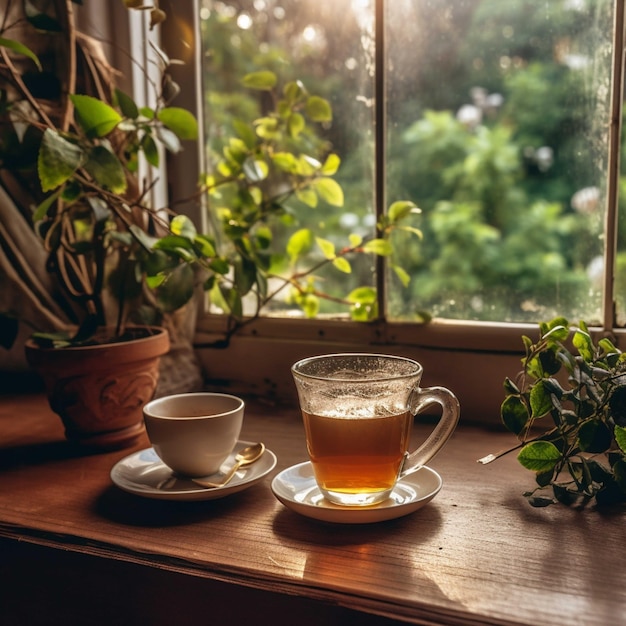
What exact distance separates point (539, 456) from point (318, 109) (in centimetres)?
62

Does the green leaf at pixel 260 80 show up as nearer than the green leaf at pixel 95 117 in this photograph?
No

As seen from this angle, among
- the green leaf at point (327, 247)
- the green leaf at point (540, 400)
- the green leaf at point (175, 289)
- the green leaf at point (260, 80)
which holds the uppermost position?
the green leaf at point (260, 80)

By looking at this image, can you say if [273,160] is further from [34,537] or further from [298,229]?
[34,537]

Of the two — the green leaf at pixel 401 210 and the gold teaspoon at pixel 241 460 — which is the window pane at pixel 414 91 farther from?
the gold teaspoon at pixel 241 460

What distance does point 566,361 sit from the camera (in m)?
0.62

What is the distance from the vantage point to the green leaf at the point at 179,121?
2.87 ft

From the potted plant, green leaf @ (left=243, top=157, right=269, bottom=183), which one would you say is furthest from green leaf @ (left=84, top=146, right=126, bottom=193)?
green leaf @ (left=243, top=157, right=269, bottom=183)

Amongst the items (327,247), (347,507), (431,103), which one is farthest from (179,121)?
(347,507)

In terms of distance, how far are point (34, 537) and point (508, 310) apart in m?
0.70

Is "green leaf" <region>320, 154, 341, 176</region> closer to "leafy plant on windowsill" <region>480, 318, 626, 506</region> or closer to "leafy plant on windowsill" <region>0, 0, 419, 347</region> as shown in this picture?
"leafy plant on windowsill" <region>0, 0, 419, 347</region>

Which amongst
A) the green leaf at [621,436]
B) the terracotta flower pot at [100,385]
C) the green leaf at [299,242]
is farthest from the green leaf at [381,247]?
the green leaf at [621,436]

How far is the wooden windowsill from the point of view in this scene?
48 cm

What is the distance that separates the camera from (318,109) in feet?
3.30

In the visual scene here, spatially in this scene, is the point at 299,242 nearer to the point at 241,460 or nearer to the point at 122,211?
the point at 122,211
